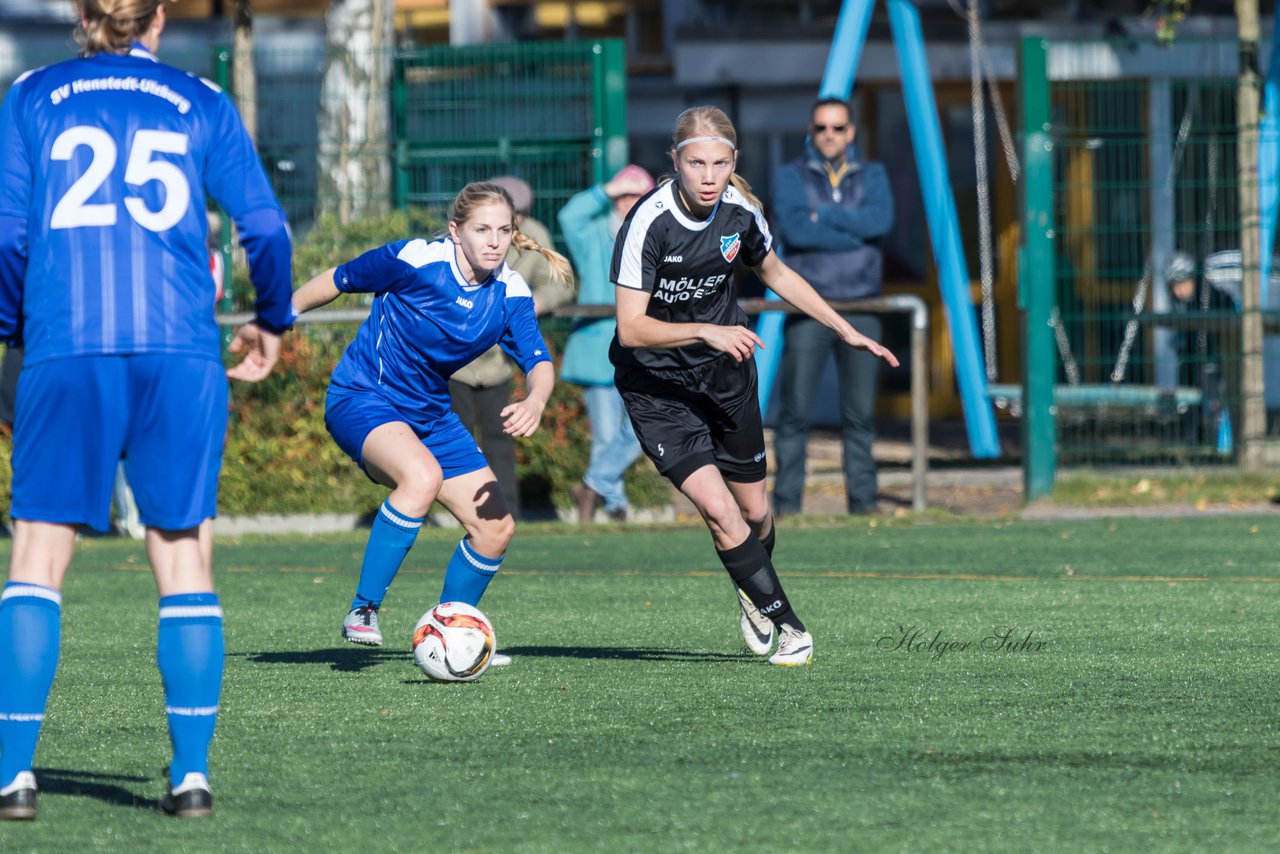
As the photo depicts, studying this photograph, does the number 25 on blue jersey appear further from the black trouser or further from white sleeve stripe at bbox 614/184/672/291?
the black trouser

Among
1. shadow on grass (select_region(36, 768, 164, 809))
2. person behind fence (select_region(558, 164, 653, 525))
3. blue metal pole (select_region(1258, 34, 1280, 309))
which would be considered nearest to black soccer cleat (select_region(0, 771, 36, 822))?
shadow on grass (select_region(36, 768, 164, 809))

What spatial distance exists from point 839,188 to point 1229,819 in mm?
7508

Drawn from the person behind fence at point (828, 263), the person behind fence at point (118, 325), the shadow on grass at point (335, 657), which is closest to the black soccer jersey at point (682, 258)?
the shadow on grass at point (335, 657)

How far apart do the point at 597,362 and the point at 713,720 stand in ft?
20.6

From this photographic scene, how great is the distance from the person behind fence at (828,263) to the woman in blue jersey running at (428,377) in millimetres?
4698

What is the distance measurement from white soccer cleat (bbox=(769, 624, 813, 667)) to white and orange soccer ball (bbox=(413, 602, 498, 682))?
0.95 metres

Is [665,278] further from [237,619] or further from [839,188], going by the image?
[839,188]

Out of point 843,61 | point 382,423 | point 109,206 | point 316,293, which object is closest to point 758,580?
point 382,423

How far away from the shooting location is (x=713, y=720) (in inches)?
218

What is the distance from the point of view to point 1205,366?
1250 centimetres

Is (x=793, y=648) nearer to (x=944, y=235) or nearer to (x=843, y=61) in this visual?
(x=843, y=61)

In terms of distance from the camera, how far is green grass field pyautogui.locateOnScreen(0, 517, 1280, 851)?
4.24 meters

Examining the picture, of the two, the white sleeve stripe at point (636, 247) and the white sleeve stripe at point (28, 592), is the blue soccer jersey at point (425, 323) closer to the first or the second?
the white sleeve stripe at point (636, 247)

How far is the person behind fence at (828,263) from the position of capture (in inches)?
448
